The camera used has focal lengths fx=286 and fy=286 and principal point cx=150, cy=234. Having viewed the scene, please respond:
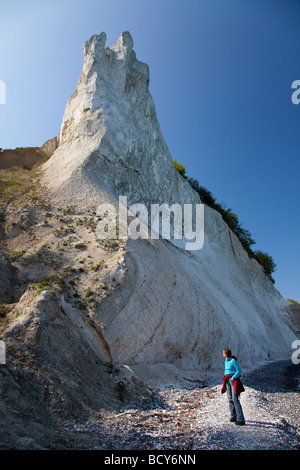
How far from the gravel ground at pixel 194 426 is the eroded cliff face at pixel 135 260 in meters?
2.69

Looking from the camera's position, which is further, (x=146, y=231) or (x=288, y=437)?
(x=146, y=231)

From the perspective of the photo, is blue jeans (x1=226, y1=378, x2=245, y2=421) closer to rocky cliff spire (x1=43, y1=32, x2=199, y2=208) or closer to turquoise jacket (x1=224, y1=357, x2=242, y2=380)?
turquoise jacket (x1=224, y1=357, x2=242, y2=380)

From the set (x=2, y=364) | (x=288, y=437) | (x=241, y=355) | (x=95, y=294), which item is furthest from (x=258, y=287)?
(x=2, y=364)

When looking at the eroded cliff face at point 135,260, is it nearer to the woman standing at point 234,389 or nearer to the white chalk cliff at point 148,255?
the white chalk cliff at point 148,255

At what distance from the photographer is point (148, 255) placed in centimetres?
1441

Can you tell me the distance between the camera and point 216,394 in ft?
30.3

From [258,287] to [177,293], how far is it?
22.3m

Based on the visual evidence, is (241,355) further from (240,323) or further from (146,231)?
(146,231)

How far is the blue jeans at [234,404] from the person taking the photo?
6102 millimetres

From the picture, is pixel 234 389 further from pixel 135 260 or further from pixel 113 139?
pixel 113 139

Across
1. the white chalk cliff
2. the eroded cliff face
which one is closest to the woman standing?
the eroded cliff face

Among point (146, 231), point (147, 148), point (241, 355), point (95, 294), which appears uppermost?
point (147, 148)

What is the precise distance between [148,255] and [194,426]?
29.1 ft

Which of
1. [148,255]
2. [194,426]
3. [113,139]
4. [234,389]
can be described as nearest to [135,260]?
[148,255]
